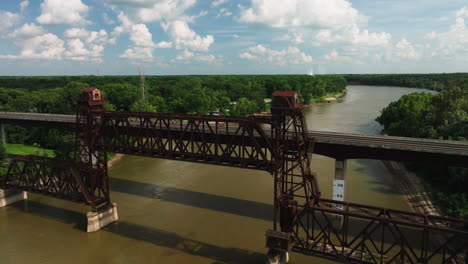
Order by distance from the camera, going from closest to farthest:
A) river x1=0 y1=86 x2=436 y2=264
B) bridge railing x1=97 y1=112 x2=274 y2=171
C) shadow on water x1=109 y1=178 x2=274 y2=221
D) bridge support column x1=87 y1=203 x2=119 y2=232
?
bridge railing x1=97 y1=112 x2=274 y2=171, river x1=0 y1=86 x2=436 y2=264, bridge support column x1=87 y1=203 x2=119 y2=232, shadow on water x1=109 y1=178 x2=274 y2=221

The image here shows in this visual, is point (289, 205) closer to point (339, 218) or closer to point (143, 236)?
point (339, 218)

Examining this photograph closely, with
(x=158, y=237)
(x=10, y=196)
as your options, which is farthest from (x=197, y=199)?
(x=10, y=196)

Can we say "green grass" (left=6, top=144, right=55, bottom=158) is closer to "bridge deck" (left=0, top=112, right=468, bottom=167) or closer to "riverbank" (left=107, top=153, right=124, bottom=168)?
"riverbank" (left=107, top=153, right=124, bottom=168)

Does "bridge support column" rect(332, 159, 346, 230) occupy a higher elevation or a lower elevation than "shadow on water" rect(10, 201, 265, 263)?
higher

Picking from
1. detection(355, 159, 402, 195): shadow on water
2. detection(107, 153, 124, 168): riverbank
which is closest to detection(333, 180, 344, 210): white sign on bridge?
detection(355, 159, 402, 195): shadow on water

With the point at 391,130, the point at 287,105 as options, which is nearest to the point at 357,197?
the point at 287,105

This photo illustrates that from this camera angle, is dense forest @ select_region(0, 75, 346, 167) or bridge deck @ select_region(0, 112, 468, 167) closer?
bridge deck @ select_region(0, 112, 468, 167)

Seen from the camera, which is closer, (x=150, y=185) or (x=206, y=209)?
(x=206, y=209)
